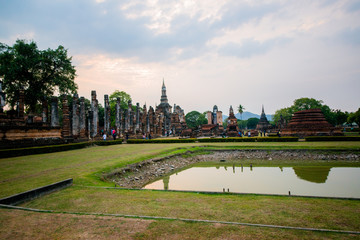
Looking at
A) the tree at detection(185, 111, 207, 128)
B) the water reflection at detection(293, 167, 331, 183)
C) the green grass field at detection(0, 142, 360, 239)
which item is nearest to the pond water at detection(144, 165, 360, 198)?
the water reflection at detection(293, 167, 331, 183)

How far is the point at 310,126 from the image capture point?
100 ft

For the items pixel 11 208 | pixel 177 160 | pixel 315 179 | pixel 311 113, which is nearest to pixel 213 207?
pixel 11 208

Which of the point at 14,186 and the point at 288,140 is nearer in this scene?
the point at 14,186

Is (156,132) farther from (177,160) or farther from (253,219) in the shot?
(253,219)

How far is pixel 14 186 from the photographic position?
7242mm

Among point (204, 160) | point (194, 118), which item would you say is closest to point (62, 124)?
point (204, 160)

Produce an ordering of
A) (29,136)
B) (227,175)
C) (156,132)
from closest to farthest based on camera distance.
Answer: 1. (227,175)
2. (29,136)
3. (156,132)

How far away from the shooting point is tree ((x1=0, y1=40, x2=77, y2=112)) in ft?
91.1

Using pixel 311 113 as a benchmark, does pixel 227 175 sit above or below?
below

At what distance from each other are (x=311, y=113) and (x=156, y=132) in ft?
90.3

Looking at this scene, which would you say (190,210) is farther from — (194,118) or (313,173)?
(194,118)

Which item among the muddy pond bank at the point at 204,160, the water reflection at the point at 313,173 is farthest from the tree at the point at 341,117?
the water reflection at the point at 313,173

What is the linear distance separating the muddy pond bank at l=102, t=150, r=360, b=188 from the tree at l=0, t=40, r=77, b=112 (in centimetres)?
1983

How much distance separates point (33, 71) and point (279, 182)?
3273 cm
